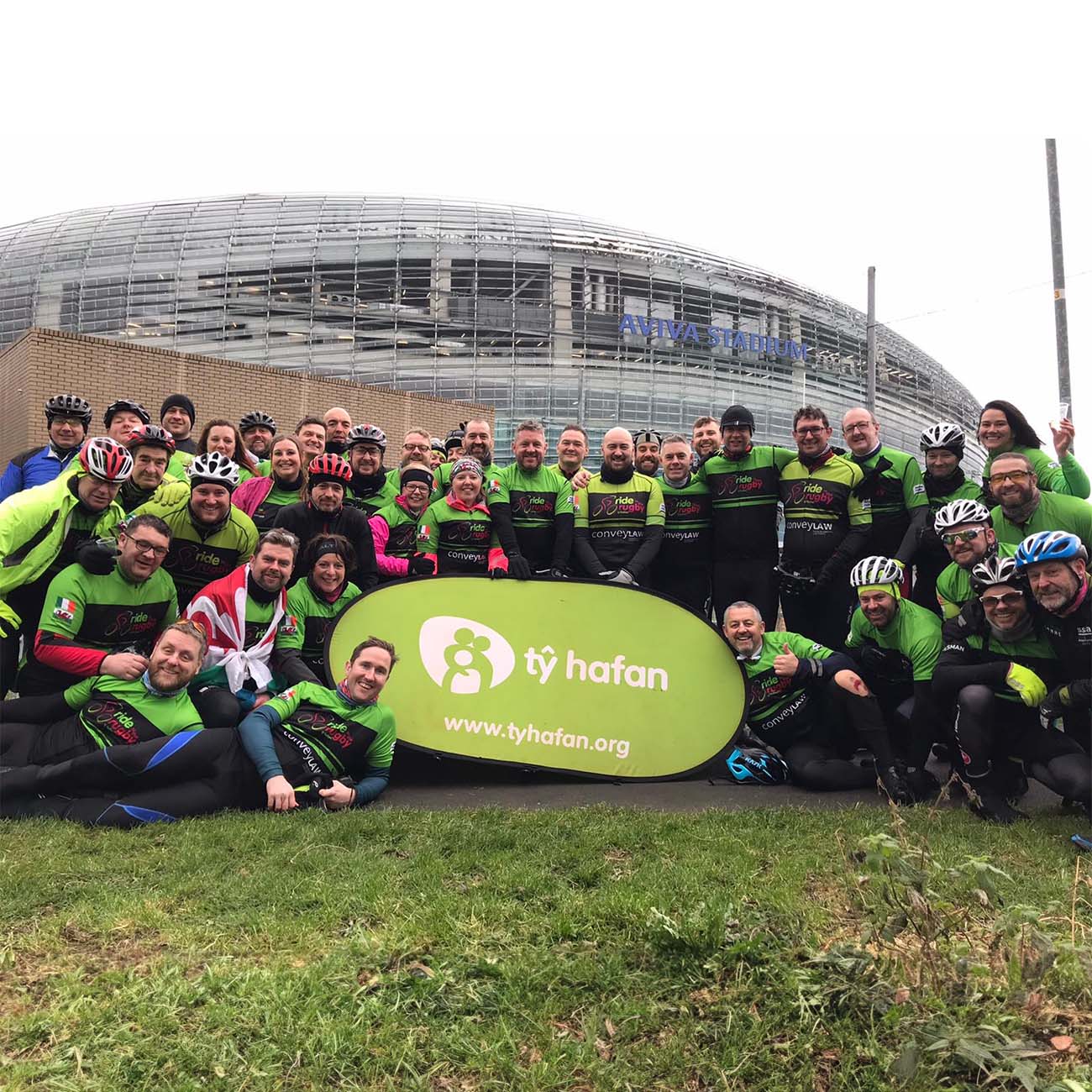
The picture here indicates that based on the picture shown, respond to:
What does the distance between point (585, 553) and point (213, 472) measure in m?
2.86

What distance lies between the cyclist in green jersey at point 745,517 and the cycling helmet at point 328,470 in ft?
10.1

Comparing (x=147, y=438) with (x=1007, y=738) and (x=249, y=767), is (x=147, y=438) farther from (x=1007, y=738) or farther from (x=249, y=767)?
(x=1007, y=738)

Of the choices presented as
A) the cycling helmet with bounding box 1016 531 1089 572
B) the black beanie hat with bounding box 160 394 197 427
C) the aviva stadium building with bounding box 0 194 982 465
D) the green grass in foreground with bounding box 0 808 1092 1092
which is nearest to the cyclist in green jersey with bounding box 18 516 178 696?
the green grass in foreground with bounding box 0 808 1092 1092

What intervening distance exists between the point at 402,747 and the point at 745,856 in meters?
2.64

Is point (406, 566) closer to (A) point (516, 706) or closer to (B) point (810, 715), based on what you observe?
(A) point (516, 706)

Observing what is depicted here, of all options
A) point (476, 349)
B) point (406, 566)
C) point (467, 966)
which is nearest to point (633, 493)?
point (406, 566)

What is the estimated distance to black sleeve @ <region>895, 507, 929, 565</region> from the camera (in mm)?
5926

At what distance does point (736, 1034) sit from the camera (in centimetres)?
239

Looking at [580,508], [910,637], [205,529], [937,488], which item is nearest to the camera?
[910,637]

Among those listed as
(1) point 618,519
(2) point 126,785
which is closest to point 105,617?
(2) point 126,785

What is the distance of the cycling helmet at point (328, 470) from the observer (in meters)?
5.94

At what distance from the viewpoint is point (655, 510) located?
6547 mm

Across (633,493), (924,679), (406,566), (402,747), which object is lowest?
(402,747)

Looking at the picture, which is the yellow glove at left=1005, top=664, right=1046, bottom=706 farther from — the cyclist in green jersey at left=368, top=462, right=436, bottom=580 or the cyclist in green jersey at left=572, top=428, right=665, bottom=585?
the cyclist in green jersey at left=368, top=462, right=436, bottom=580
